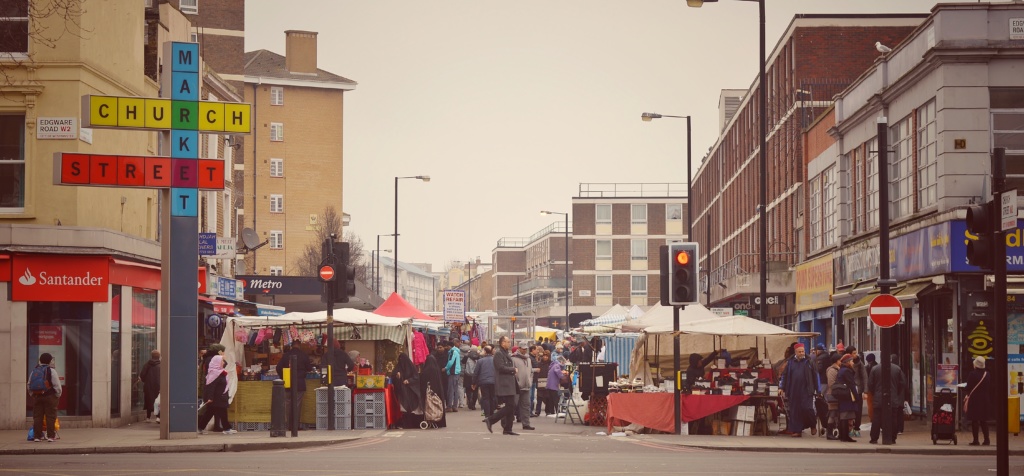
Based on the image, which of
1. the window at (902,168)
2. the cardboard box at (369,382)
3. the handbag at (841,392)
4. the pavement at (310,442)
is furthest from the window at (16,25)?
the window at (902,168)

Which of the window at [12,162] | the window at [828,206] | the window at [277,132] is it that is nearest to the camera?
the window at [12,162]

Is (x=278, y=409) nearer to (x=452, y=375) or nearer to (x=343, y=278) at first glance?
(x=343, y=278)

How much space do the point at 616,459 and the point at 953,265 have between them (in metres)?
10.8

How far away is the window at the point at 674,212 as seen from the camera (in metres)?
118

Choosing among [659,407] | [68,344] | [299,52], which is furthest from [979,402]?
[299,52]

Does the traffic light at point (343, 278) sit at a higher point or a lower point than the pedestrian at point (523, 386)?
higher

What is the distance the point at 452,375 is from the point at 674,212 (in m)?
83.3

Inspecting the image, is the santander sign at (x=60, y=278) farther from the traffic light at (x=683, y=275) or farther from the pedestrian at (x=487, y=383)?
the traffic light at (x=683, y=275)

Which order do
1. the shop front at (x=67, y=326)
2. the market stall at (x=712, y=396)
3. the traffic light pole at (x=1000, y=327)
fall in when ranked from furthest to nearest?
1. the shop front at (x=67, y=326)
2. the market stall at (x=712, y=396)
3. the traffic light pole at (x=1000, y=327)

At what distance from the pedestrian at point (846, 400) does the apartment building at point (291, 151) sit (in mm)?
64994

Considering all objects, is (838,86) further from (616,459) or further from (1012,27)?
(616,459)

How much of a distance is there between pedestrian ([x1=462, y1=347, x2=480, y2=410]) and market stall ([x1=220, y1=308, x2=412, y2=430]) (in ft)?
14.9

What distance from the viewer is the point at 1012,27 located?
92.1 feet

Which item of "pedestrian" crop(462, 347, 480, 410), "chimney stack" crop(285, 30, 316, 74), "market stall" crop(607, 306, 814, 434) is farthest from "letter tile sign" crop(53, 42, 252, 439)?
"chimney stack" crop(285, 30, 316, 74)
